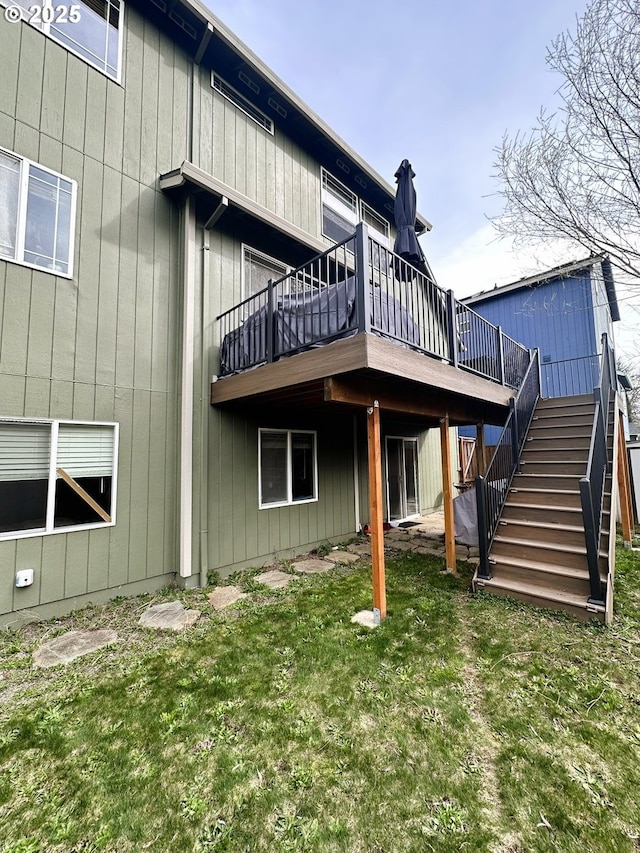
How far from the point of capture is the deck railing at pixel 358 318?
12.2ft

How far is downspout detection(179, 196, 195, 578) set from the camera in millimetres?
4762

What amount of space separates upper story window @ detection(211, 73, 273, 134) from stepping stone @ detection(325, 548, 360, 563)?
733 cm

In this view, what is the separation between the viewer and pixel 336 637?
3.53 meters

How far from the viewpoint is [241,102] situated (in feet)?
19.9

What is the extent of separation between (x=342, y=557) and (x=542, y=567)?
293 centimetres

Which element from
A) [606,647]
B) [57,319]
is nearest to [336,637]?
[606,647]

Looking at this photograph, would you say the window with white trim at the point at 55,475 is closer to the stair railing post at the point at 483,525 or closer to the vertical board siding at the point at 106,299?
the vertical board siding at the point at 106,299

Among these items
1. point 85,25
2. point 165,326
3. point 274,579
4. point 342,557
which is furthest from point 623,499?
point 85,25

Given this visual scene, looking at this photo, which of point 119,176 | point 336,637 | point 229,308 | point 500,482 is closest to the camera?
point 336,637

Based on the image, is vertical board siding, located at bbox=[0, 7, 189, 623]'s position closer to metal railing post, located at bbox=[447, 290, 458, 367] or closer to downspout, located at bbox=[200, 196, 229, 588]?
downspout, located at bbox=[200, 196, 229, 588]

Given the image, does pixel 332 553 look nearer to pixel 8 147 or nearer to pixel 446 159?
pixel 8 147

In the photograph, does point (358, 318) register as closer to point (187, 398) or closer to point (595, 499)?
point (187, 398)

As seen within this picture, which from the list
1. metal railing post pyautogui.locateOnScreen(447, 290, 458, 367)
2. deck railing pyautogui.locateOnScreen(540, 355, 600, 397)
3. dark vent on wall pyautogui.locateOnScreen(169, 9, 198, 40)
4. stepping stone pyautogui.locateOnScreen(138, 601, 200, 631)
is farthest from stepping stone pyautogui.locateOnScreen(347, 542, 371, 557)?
dark vent on wall pyautogui.locateOnScreen(169, 9, 198, 40)

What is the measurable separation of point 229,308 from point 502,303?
10.3m
